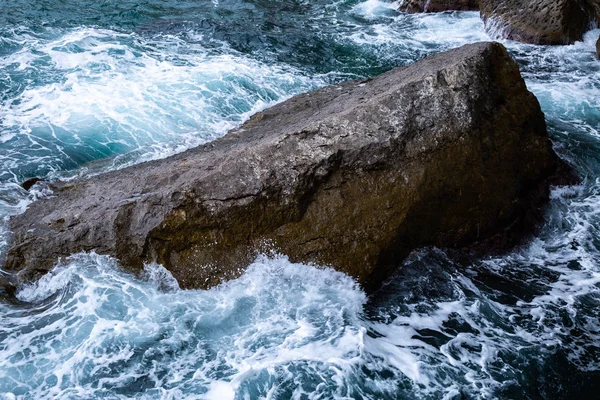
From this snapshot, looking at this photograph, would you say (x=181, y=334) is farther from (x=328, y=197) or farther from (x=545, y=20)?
(x=545, y=20)

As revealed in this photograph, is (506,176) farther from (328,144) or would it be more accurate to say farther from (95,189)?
(95,189)

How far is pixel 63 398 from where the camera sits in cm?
414

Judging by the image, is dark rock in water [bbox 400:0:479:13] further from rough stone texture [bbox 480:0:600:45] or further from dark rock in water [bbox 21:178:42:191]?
dark rock in water [bbox 21:178:42:191]

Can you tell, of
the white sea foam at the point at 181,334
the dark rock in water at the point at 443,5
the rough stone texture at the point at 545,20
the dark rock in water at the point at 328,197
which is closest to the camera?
the white sea foam at the point at 181,334

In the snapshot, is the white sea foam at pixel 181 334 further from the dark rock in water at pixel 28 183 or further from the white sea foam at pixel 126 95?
the white sea foam at pixel 126 95

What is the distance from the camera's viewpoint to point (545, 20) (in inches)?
449

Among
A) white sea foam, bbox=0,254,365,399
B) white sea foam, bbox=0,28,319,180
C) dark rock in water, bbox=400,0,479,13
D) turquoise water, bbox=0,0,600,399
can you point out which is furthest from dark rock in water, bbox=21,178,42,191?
dark rock in water, bbox=400,0,479,13

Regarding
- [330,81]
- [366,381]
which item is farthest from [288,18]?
[366,381]

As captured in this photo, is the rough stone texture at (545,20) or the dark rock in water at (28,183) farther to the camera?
the rough stone texture at (545,20)

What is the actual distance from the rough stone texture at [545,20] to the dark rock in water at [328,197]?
21.0 ft

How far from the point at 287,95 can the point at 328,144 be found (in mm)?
4089

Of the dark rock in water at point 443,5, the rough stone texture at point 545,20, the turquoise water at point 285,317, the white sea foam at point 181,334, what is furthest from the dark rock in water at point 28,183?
the dark rock in water at point 443,5

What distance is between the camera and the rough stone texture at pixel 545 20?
11227mm

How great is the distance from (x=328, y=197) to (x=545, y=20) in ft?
27.2
